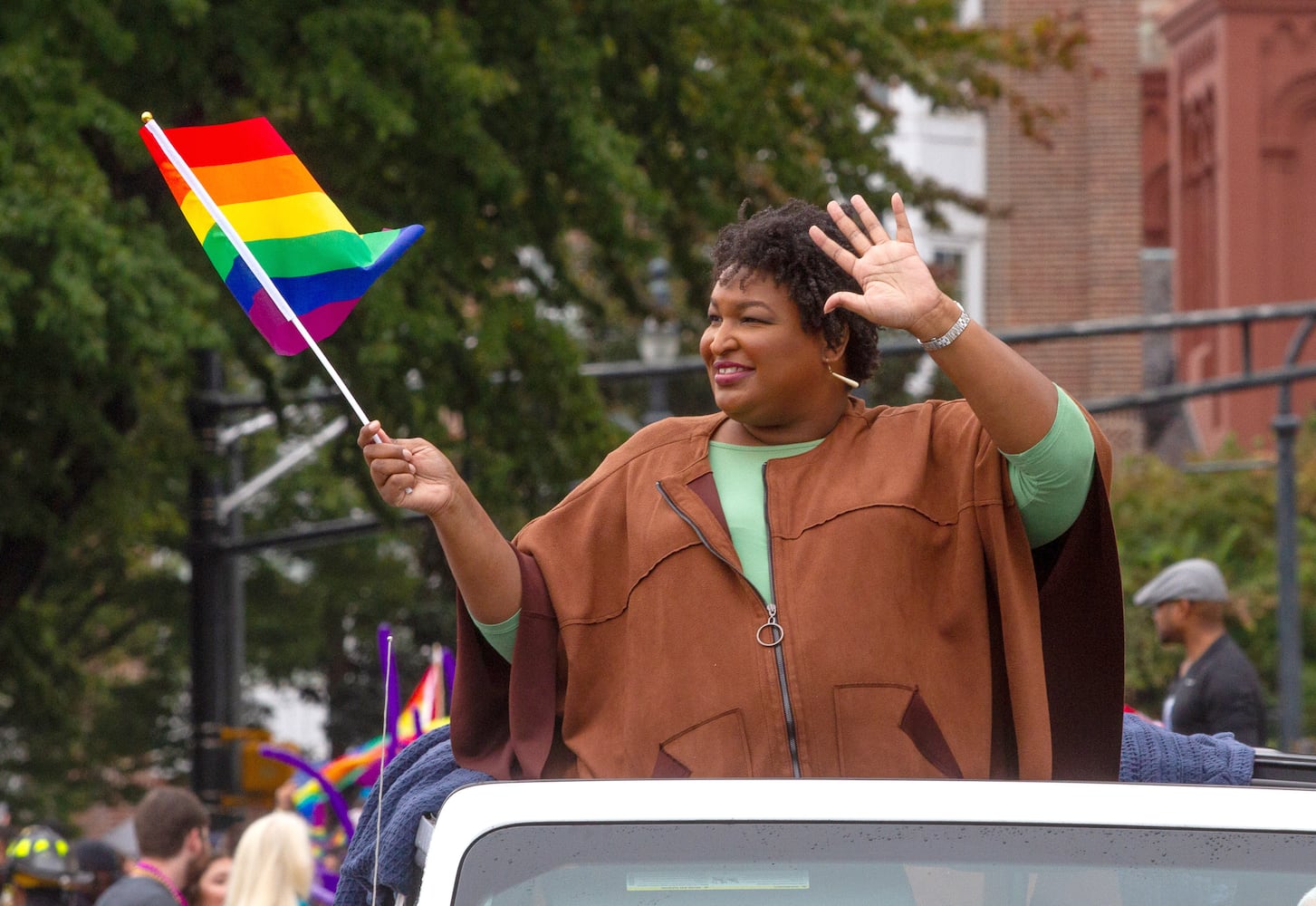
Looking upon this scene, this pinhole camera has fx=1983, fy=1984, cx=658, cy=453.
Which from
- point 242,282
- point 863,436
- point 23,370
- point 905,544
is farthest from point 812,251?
point 23,370

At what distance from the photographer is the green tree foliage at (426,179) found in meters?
9.68

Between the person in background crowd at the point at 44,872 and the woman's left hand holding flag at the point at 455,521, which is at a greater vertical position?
the woman's left hand holding flag at the point at 455,521

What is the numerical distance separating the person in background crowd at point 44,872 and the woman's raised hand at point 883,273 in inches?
242

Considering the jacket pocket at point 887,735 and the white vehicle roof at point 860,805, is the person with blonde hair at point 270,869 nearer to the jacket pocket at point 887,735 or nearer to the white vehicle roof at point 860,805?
the jacket pocket at point 887,735

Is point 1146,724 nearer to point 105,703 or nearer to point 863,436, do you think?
point 863,436

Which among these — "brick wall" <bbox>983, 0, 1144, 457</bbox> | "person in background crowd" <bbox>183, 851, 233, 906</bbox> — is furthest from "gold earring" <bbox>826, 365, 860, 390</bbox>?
"brick wall" <bbox>983, 0, 1144, 457</bbox>

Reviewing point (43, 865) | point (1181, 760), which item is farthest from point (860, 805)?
point (43, 865)

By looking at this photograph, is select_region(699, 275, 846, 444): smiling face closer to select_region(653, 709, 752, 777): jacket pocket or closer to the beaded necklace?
select_region(653, 709, 752, 777): jacket pocket

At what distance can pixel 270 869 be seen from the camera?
591cm

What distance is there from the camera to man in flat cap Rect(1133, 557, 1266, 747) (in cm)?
805

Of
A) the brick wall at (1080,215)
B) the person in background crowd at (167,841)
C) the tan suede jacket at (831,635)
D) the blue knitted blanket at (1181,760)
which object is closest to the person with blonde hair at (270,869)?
the person in background crowd at (167,841)

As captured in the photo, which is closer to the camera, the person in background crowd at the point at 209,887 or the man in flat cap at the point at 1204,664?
the person in background crowd at the point at 209,887

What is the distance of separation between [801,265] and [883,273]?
0.30 metres

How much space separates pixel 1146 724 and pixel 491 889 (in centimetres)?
174
